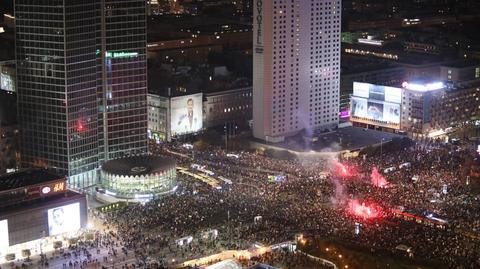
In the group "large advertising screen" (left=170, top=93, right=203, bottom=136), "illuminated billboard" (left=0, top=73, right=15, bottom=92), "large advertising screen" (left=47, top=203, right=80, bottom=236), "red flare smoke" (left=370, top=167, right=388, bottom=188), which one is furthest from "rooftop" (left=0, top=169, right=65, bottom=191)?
"large advertising screen" (left=170, top=93, right=203, bottom=136)

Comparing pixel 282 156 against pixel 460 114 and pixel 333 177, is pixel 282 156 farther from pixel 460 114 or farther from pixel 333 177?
pixel 460 114

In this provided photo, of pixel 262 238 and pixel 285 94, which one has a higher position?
pixel 285 94

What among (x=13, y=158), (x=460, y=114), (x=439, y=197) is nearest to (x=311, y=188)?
(x=439, y=197)

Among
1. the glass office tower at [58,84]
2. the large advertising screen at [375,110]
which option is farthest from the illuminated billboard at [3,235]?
the large advertising screen at [375,110]

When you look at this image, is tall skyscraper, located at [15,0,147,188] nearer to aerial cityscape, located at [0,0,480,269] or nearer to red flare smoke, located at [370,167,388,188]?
aerial cityscape, located at [0,0,480,269]

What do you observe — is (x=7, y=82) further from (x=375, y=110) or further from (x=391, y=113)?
(x=391, y=113)
